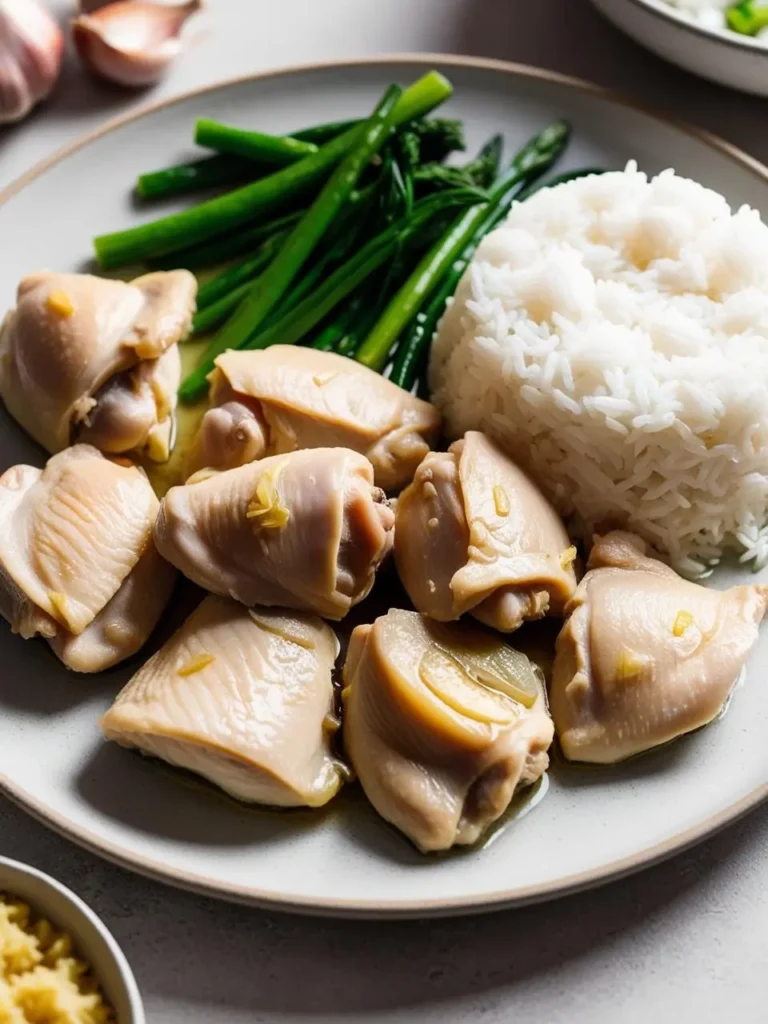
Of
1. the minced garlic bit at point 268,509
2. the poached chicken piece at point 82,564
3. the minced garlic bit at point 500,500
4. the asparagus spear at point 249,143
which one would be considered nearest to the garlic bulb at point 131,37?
the asparagus spear at point 249,143

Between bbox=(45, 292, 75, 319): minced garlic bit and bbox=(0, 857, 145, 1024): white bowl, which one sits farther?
bbox=(45, 292, 75, 319): minced garlic bit

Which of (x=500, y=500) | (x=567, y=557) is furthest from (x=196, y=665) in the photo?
(x=567, y=557)

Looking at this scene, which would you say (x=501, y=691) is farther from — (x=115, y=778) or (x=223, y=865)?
(x=115, y=778)

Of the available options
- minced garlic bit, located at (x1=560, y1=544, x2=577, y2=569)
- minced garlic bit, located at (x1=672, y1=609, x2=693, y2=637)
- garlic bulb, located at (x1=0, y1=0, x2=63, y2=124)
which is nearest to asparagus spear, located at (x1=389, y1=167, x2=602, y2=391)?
minced garlic bit, located at (x1=560, y1=544, x2=577, y2=569)

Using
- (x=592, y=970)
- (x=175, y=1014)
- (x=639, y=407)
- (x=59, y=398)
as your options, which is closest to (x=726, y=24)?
(x=639, y=407)

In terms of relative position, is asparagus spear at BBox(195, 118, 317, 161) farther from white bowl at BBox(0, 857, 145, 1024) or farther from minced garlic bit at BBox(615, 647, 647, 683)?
white bowl at BBox(0, 857, 145, 1024)
